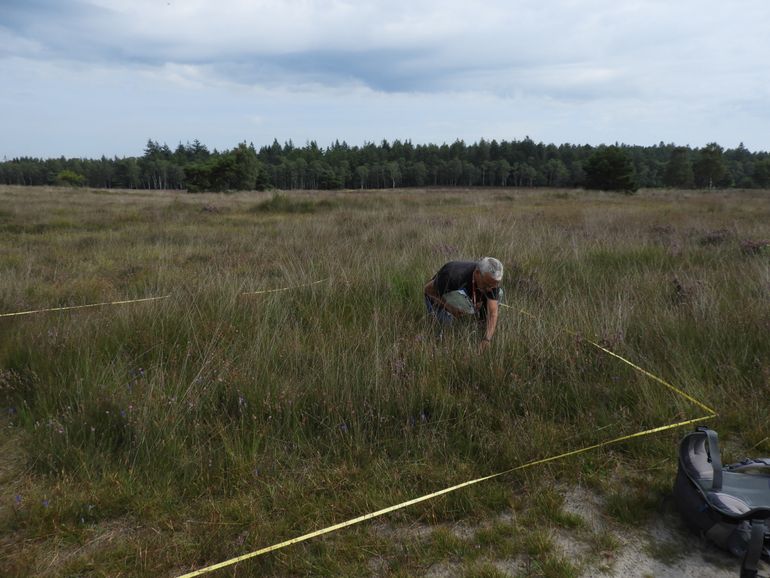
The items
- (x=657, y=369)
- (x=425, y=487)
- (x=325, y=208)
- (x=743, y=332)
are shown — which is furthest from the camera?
(x=325, y=208)

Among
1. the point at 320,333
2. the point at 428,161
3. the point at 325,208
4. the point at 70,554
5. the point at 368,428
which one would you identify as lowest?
the point at 70,554

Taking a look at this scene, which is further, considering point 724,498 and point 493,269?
point 493,269

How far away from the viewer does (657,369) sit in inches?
143

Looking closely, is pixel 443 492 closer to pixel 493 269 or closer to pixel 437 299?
pixel 493 269

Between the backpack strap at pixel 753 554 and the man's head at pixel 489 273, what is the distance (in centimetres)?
236

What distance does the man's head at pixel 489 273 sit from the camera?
3926 mm

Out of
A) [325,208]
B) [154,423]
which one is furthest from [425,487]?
[325,208]

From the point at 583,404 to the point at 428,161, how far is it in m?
95.1

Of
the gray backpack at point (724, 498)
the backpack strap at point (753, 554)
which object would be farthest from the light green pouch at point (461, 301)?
the backpack strap at point (753, 554)

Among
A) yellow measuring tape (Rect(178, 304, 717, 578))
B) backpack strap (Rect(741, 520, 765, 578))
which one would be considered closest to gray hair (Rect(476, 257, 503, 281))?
yellow measuring tape (Rect(178, 304, 717, 578))

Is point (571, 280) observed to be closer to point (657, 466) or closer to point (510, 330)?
point (510, 330)

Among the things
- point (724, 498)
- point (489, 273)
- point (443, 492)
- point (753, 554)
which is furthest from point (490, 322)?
point (753, 554)

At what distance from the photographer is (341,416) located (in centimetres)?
307

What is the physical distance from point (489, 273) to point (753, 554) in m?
2.46
